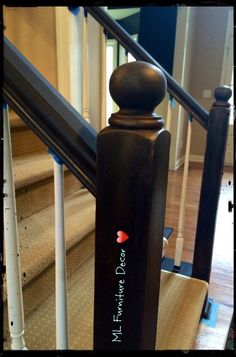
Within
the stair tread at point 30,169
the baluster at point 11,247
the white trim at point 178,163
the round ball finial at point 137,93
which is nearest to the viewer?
the round ball finial at point 137,93

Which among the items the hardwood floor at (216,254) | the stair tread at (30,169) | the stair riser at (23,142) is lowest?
the hardwood floor at (216,254)

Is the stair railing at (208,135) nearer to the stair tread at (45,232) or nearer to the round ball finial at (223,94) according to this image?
the round ball finial at (223,94)

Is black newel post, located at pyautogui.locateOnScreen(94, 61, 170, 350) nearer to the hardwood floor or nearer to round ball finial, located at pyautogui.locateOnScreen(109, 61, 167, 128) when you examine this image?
round ball finial, located at pyautogui.locateOnScreen(109, 61, 167, 128)

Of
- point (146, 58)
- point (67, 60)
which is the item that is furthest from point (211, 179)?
point (67, 60)

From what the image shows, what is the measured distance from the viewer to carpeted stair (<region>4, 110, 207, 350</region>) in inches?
36.6

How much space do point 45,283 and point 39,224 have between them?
25 cm

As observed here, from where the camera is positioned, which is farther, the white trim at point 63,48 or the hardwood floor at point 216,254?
the white trim at point 63,48

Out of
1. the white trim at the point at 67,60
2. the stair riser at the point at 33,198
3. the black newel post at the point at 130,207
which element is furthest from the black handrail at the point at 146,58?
the black newel post at the point at 130,207

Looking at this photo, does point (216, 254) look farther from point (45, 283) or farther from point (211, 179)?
point (45, 283)

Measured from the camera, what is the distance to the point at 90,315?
39.0 inches

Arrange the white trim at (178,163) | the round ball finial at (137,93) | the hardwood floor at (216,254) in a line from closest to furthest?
the round ball finial at (137,93), the hardwood floor at (216,254), the white trim at (178,163)

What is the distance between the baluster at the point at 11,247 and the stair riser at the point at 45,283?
0.81 ft

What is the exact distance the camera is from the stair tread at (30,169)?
1165 millimetres

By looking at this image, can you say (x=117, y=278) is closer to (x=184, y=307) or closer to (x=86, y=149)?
(x=86, y=149)
